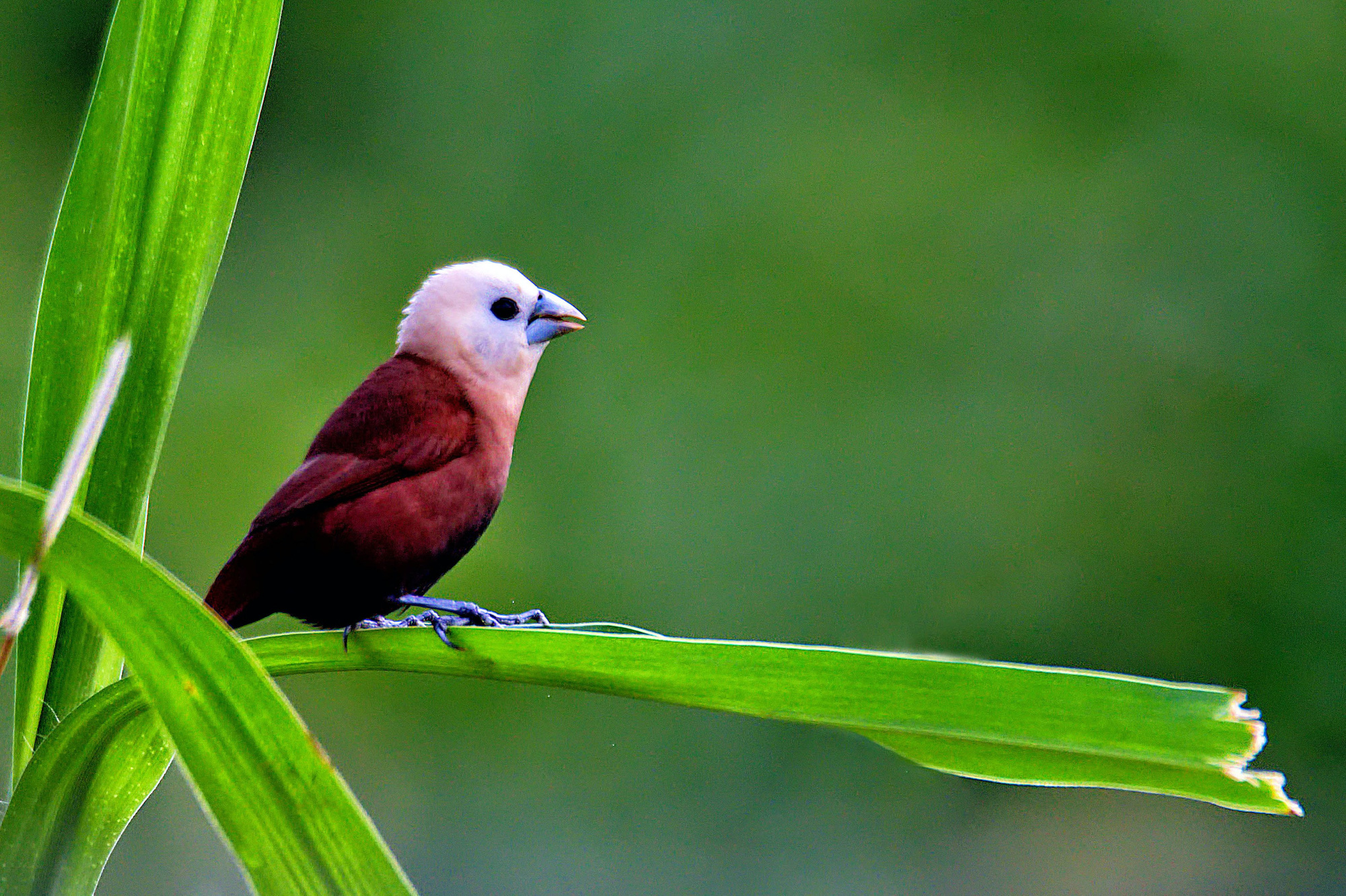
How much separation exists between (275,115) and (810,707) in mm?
1759

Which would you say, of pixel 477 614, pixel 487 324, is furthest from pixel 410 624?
pixel 487 324

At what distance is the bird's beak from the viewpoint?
0.58 m

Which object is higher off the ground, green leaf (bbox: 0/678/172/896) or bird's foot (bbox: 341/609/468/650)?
bird's foot (bbox: 341/609/468/650)

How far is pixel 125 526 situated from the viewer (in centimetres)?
43

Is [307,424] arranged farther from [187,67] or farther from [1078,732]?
[1078,732]

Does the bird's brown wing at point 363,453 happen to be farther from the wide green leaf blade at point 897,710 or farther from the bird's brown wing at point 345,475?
the wide green leaf blade at point 897,710

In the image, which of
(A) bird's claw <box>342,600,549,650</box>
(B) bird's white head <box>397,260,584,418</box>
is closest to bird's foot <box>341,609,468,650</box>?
(A) bird's claw <box>342,600,549,650</box>

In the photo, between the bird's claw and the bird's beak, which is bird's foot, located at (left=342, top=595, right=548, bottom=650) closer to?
the bird's claw

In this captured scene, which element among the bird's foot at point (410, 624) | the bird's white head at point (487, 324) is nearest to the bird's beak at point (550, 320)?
the bird's white head at point (487, 324)

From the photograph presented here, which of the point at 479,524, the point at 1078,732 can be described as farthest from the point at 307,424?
the point at 1078,732

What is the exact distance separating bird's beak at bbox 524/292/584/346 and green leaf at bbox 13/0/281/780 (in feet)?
0.50

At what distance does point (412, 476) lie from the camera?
0.54 meters

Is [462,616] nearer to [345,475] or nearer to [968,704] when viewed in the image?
[345,475]

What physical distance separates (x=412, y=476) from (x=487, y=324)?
8 centimetres
